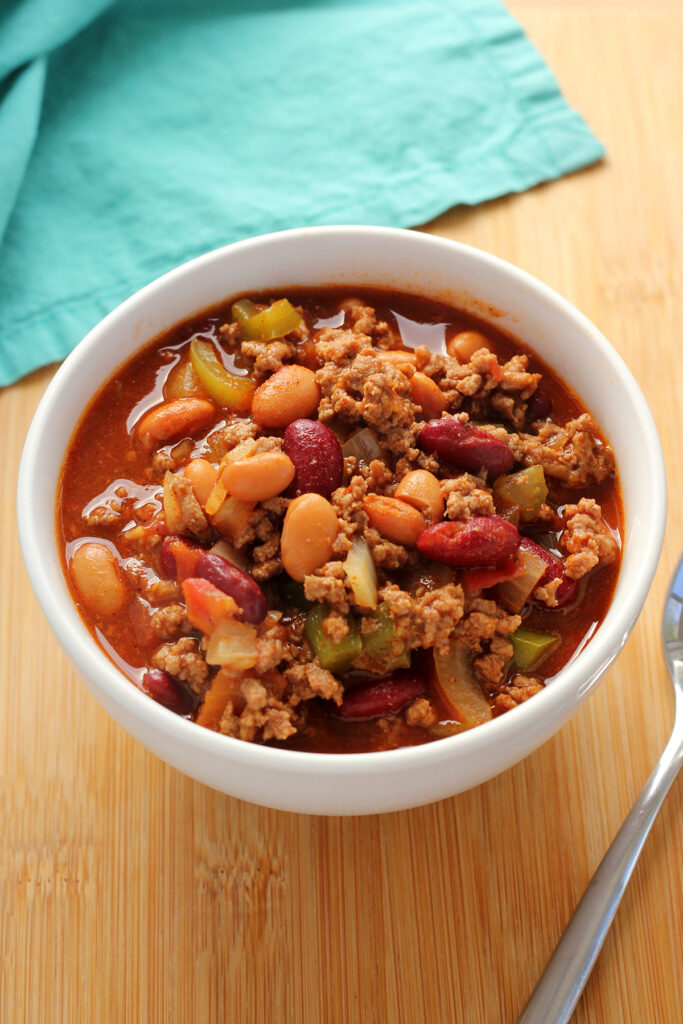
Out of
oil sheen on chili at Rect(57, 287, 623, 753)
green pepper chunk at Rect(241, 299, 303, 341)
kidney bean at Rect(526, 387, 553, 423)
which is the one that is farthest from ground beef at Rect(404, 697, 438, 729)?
green pepper chunk at Rect(241, 299, 303, 341)

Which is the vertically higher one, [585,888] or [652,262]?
[652,262]

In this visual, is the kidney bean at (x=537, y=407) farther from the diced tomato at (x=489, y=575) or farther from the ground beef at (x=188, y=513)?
the ground beef at (x=188, y=513)

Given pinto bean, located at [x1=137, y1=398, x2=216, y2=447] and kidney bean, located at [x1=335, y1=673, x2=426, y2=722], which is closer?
kidney bean, located at [x1=335, y1=673, x2=426, y2=722]

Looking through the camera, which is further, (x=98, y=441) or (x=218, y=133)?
(x=218, y=133)

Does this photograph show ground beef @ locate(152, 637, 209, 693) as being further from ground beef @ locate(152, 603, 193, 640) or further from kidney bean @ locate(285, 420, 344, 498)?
kidney bean @ locate(285, 420, 344, 498)

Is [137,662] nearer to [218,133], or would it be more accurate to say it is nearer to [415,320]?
[415,320]

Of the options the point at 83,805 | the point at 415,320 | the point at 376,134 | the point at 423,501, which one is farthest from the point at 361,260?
the point at 83,805
